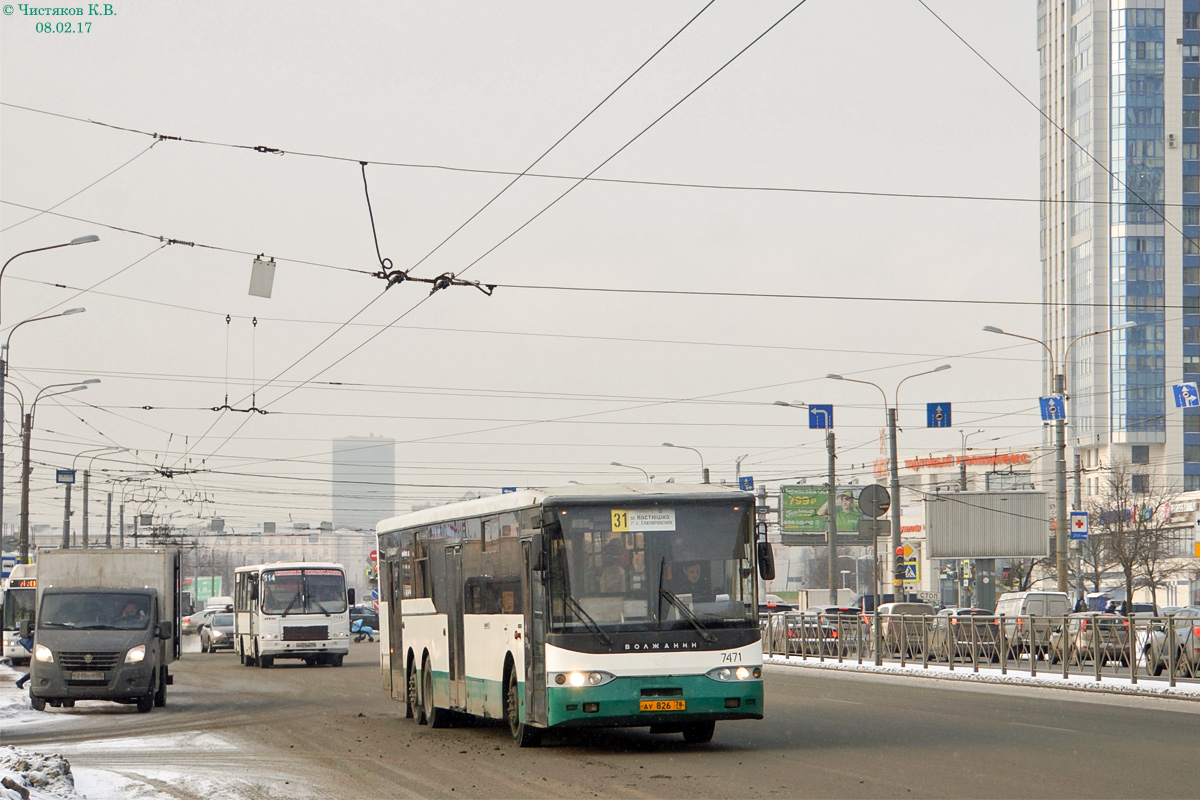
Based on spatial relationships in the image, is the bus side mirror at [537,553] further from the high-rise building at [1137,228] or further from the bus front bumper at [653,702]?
the high-rise building at [1137,228]

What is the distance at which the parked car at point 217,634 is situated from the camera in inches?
2176

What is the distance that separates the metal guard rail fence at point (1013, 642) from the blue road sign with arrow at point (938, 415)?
873 centimetres

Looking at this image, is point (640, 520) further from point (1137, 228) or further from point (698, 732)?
point (1137, 228)

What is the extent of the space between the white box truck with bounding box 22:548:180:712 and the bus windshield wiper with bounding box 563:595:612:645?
10.5 metres

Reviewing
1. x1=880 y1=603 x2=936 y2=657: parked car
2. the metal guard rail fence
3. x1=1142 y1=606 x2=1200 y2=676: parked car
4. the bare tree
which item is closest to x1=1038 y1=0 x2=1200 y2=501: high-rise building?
the bare tree

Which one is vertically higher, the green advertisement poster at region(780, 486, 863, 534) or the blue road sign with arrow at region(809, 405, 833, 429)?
the blue road sign with arrow at region(809, 405, 833, 429)

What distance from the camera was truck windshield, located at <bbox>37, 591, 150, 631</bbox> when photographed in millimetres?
23219

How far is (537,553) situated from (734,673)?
7.18 ft

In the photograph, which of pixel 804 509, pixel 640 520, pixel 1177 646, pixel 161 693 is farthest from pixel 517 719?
pixel 804 509

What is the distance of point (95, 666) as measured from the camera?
22.7 meters

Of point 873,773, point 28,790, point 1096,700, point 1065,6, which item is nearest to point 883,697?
point 1096,700

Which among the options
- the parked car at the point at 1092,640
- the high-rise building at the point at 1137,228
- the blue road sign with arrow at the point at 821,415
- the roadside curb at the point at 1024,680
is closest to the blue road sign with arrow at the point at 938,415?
the blue road sign with arrow at the point at 821,415

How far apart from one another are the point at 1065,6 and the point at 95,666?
115m

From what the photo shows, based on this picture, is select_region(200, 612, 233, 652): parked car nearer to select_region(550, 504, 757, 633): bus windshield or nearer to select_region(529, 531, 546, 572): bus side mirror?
select_region(529, 531, 546, 572): bus side mirror
